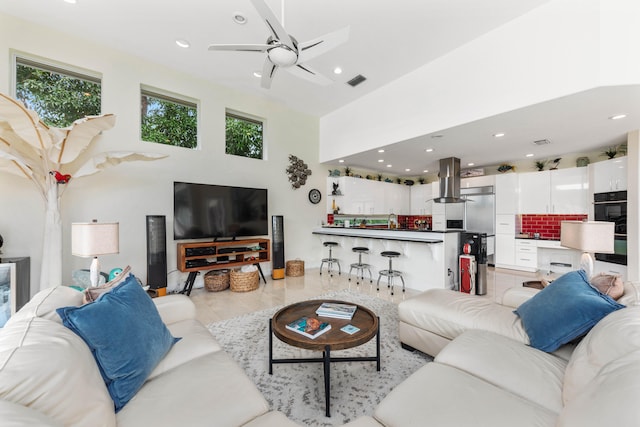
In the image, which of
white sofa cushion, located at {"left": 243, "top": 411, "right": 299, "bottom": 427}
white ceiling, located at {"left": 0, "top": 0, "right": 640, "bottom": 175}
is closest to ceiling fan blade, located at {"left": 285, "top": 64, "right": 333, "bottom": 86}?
white ceiling, located at {"left": 0, "top": 0, "right": 640, "bottom": 175}

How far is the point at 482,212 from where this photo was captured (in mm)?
6227

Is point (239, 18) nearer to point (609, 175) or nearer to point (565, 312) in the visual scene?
point (565, 312)

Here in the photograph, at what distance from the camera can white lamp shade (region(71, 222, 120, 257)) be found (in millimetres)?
2168

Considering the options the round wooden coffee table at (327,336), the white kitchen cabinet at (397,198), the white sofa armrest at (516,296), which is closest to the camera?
the round wooden coffee table at (327,336)

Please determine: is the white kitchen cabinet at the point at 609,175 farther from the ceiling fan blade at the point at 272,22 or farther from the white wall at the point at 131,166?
the white wall at the point at 131,166

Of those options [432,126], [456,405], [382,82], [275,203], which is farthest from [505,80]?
[275,203]

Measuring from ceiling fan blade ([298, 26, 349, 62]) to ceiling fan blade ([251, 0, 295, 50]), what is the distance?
0.39ft

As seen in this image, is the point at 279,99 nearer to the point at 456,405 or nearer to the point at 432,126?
the point at 432,126

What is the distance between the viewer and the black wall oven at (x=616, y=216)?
409 centimetres

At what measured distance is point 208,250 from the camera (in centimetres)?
425

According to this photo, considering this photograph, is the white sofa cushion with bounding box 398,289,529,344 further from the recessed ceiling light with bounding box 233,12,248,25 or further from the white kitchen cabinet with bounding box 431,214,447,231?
the white kitchen cabinet with bounding box 431,214,447,231

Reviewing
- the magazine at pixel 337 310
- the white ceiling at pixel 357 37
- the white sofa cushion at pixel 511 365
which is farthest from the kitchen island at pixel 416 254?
the white sofa cushion at pixel 511 365

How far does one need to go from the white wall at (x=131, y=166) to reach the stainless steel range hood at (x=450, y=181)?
3.34 meters

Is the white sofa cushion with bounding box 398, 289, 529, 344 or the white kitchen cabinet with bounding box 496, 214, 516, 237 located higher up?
the white kitchen cabinet with bounding box 496, 214, 516, 237
